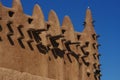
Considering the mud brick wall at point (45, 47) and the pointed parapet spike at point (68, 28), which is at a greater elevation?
the pointed parapet spike at point (68, 28)

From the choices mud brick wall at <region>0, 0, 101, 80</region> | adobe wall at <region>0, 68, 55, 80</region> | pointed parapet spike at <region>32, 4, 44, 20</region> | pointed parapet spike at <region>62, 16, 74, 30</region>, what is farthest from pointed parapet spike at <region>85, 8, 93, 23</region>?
adobe wall at <region>0, 68, 55, 80</region>

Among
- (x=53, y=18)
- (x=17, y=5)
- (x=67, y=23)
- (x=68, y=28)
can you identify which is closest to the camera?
(x=17, y=5)

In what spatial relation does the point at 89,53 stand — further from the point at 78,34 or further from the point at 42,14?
the point at 42,14

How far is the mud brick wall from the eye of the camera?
1062 inches

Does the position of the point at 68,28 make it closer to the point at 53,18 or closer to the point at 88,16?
the point at 53,18

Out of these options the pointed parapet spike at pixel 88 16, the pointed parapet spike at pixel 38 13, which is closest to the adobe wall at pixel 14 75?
the pointed parapet spike at pixel 38 13

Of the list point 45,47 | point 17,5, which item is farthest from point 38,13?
point 17,5

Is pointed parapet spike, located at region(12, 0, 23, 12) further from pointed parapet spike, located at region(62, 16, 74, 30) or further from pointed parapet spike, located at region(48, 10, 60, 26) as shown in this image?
pointed parapet spike, located at region(62, 16, 74, 30)

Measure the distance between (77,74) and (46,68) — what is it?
9.89ft

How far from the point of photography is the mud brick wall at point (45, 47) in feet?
88.5

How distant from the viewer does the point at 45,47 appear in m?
29.3

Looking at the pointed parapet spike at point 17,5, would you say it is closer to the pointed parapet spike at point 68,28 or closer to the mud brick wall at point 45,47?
the mud brick wall at point 45,47

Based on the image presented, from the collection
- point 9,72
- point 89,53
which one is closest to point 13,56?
point 9,72

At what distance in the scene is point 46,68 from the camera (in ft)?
96.0
